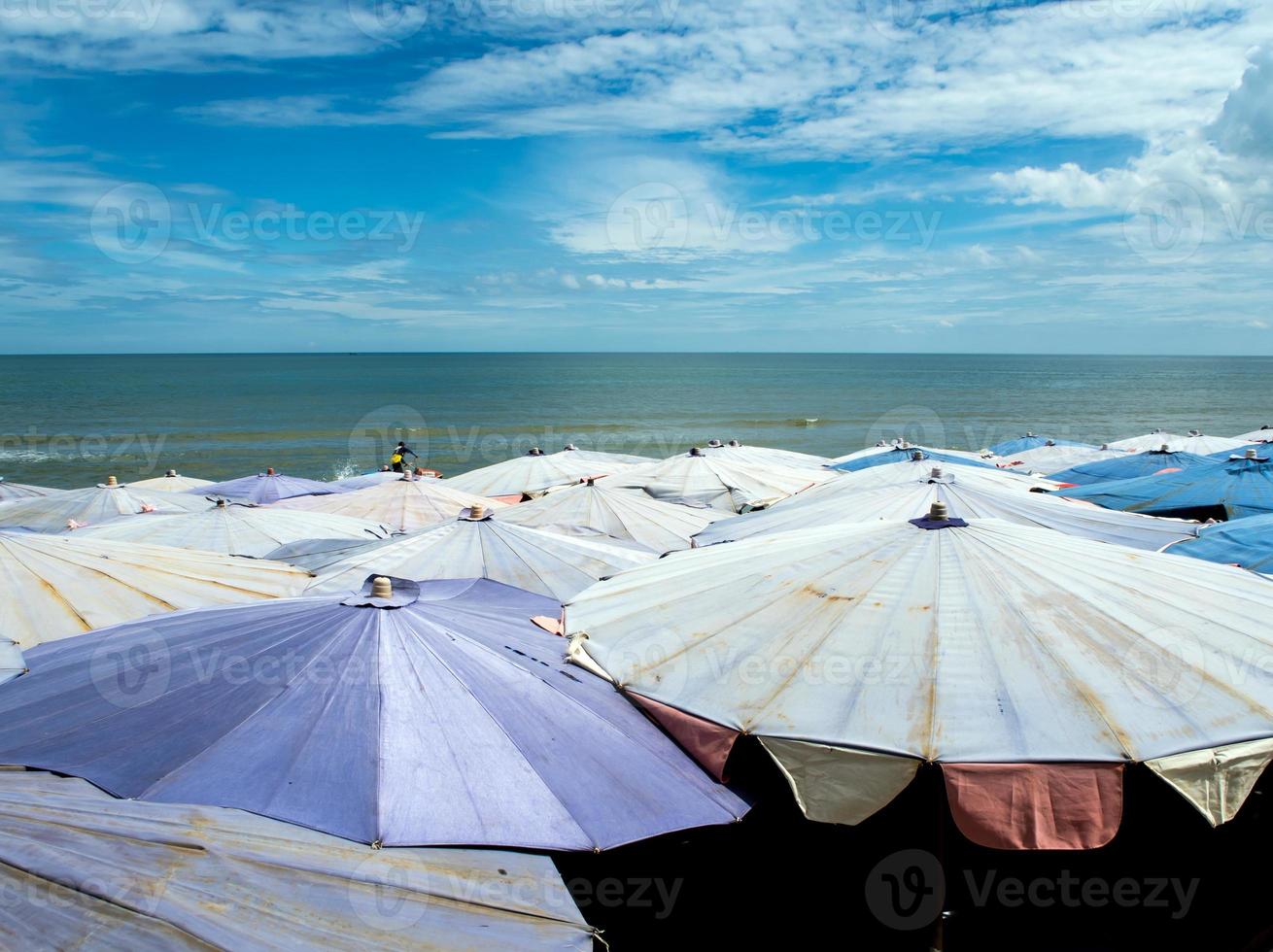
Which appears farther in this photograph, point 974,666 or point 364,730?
point 974,666

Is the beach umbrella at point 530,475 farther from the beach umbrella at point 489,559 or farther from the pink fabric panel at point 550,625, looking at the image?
the pink fabric panel at point 550,625

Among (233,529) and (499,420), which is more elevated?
(499,420)

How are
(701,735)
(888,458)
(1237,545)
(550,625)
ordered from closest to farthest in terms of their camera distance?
(701,735), (550,625), (1237,545), (888,458)

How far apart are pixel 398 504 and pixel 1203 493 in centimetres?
1112

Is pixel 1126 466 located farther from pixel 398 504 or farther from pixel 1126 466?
pixel 398 504

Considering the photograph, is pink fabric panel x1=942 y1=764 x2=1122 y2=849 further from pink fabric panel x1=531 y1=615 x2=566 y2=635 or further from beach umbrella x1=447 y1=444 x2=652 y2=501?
beach umbrella x1=447 y1=444 x2=652 y2=501

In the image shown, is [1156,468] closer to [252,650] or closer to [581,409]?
[252,650]

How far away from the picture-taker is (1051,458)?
20828 mm

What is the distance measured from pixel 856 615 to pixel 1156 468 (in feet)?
39.3

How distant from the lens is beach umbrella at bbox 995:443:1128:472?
2002cm

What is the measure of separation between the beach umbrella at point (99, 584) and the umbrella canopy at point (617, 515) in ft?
14.4

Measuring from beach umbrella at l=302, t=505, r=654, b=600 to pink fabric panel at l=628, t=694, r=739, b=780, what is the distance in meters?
3.13

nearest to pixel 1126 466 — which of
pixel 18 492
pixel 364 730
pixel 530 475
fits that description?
pixel 530 475

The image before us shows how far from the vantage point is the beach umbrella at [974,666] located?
3.86 metres
